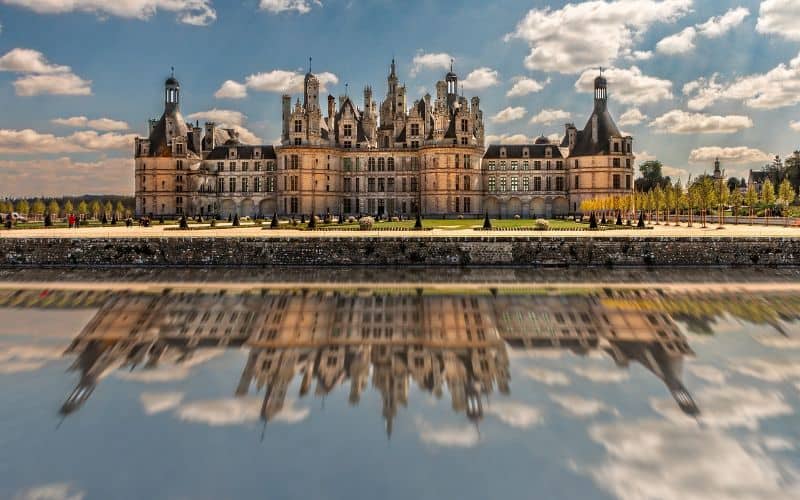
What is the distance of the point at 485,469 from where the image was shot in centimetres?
874

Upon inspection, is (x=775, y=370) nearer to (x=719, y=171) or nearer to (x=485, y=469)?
(x=485, y=469)

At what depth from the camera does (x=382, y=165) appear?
67.1m

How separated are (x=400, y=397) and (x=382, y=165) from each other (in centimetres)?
5671

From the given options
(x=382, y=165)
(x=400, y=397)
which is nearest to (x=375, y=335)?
(x=400, y=397)

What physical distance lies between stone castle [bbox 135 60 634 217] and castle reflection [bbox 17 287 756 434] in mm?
41928

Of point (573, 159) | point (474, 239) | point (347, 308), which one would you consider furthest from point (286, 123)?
point (347, 308)

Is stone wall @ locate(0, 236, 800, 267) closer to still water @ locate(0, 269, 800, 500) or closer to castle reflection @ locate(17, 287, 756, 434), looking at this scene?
castle reflection @ locate(17, 287, 756, 434)

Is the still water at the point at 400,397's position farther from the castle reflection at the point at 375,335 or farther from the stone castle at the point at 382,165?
the stone castle at the point at 382,165

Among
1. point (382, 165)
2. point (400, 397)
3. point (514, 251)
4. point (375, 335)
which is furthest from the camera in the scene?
point (382, 165)

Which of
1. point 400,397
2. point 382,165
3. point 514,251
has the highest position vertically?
point 382,165

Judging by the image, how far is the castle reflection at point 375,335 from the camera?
40.3 feet

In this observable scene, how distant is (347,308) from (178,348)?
5.77 metres

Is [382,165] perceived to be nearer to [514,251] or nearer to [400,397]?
[514,251]

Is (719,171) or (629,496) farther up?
(719,171)
